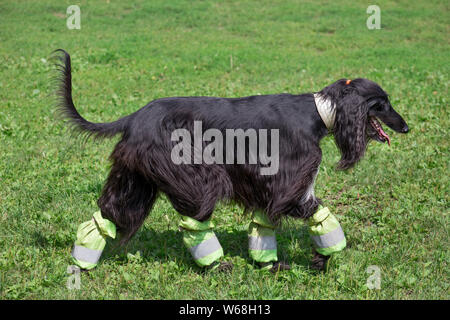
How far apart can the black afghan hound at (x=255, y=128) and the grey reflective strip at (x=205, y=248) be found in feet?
0.77

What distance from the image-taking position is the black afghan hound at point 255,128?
359 centimetres

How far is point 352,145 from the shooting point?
3.61 metres

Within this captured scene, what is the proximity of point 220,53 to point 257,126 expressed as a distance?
8036mm

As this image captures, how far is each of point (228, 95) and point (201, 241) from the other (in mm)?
5115

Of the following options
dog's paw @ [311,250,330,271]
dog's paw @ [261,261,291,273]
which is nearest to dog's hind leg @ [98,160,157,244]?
dog's paw @ [261,261,291,273]

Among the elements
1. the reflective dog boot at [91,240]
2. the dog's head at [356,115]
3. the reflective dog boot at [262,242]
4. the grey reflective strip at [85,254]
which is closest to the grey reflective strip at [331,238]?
the reflective dog boot at [262,242]

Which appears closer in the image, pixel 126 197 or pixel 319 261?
pixel 126 197

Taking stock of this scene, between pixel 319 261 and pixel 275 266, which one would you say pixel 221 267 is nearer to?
pixel 275 266

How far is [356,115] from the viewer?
3.57 meters

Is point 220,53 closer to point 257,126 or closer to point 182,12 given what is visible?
point 182,12

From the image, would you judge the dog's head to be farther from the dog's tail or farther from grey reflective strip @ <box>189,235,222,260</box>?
the dog's tail

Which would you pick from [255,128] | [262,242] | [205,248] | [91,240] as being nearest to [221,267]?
[205,248]

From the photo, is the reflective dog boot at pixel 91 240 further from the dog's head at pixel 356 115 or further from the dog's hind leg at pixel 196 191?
the dog's head at pixel 356 115

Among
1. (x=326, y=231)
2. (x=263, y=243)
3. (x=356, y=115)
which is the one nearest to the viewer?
(x=356, y=115)
